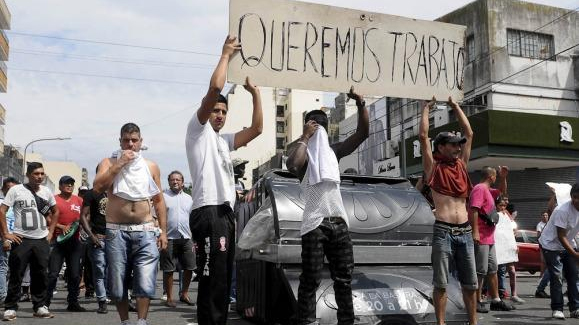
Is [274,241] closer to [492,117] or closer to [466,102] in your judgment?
[492,117]

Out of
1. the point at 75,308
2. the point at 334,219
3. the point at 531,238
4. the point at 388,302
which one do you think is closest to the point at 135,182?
the point at 334,219

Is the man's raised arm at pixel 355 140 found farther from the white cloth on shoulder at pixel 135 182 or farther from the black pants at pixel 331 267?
the white cloth on shoulder at pixel 135 182

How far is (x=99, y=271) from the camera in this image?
8.31m

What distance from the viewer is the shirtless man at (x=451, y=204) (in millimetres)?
5512

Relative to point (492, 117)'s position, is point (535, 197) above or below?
below

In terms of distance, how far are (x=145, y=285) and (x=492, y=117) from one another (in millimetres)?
21209

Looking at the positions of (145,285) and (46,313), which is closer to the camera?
(145,285)

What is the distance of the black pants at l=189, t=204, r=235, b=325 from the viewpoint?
3.97 metres

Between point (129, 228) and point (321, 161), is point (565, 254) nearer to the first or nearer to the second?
point (321, 161)

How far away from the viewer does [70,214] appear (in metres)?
8.98

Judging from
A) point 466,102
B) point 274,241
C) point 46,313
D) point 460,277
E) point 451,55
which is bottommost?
point 46,313

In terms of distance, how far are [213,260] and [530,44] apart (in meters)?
30.3

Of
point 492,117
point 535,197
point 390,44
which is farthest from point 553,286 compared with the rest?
point 535,197

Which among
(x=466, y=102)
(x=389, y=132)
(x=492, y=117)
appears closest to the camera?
(x=492, y=117)
